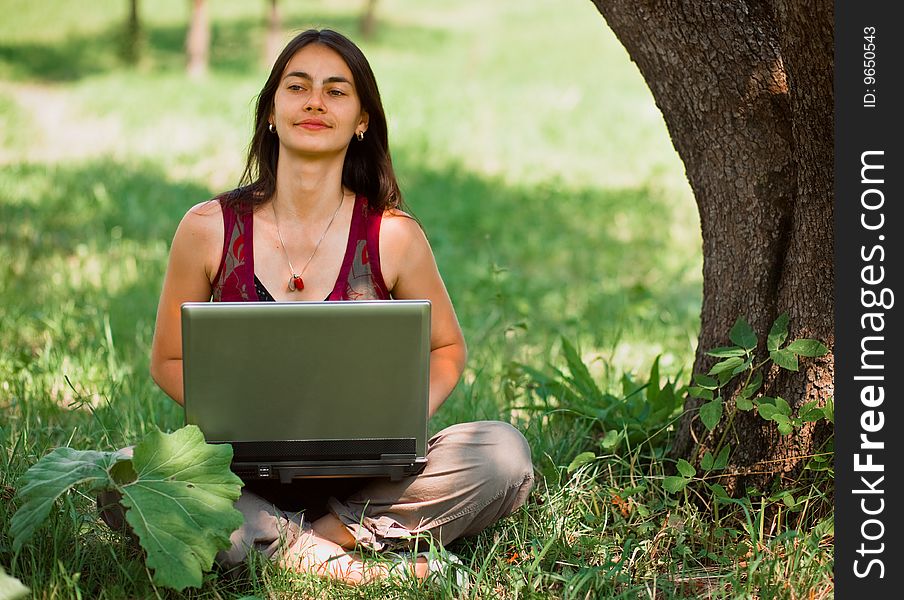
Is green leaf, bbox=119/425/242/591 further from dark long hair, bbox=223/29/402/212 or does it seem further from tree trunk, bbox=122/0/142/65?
tree trunk, bbox=122/0/142/65

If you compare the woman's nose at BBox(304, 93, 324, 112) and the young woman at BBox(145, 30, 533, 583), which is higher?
the woman's nose at BBox(304, 93, 324, 112)

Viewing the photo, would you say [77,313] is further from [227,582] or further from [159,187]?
[159,187]

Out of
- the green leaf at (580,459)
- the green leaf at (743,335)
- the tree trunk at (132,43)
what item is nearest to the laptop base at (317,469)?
the green leaf at (580,459)

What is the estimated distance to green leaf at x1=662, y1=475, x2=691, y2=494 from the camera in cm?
313

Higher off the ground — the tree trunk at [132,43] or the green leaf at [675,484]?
the tree trunk at [132,43]

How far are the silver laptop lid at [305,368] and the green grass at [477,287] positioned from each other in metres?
0.43

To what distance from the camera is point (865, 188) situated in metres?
2.86

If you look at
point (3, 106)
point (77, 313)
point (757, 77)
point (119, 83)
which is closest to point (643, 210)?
point (77, 313)

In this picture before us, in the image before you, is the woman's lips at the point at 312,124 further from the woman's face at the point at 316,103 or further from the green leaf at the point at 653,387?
the green leaf at the point at 653,387

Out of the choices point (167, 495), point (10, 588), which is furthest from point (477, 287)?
point (10, 588)

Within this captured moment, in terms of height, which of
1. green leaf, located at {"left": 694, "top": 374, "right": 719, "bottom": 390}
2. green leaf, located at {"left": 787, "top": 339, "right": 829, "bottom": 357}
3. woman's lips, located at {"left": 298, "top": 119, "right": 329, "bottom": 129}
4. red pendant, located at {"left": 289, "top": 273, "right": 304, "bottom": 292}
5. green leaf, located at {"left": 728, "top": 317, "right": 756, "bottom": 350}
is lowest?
green leaf, located at {"left": 694, "top": 374, "right": 719, "bottom": 390}

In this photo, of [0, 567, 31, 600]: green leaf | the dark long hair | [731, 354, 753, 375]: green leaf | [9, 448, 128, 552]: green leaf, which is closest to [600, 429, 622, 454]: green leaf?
[731, 354, 753, 375]: green leaf

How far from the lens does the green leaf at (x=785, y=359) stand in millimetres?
3004

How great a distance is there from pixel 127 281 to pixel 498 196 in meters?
3.96
